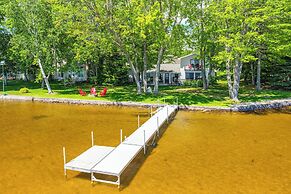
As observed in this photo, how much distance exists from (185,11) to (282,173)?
22777mm

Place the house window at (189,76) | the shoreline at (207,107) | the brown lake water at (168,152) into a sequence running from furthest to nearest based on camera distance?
1. the house window at (189,76)
2. the shoreline at (207,107)
3. the brown lake water at (168,152)

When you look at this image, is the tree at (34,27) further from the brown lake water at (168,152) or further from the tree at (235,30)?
the tree at (235,30)

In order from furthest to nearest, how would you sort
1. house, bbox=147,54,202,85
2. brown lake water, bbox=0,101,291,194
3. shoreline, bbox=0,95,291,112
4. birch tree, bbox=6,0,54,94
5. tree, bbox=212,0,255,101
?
house, bbox=147,54,202,85 → birch tree, bbox=6,0,54,94 → tree, bbox=212,0,255,101 → shoreline, bbox=0,95,291,112 → brown lake water, bbox=0,101,291,194

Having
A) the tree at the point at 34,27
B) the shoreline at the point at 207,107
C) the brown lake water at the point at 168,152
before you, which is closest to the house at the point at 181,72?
the tree at the point at 34,27

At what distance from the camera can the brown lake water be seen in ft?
39.2

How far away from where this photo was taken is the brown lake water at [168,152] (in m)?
12.0

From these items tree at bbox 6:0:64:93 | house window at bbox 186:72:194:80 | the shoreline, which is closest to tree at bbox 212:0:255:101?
the shoreline

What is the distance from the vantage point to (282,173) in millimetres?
13297

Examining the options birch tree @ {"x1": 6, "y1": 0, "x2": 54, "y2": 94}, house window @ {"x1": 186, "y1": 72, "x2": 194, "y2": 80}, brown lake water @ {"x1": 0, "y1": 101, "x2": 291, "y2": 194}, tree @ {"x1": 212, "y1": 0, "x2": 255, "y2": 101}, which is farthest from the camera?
house window @ {"x1": 186, "y1": 72, "x2": 194, "y2": 80}

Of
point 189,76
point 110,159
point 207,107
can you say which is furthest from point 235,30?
point 189,76

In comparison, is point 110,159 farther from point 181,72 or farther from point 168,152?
point 181,72

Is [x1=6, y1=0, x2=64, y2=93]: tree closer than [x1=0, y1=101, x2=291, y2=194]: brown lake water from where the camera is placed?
No

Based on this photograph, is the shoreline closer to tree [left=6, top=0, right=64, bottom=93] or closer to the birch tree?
tree [left=6, top=0, right=64, bottom=93]

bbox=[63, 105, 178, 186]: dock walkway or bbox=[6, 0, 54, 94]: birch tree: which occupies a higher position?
bbox=[6, 0, 54, 94]: birch tree
